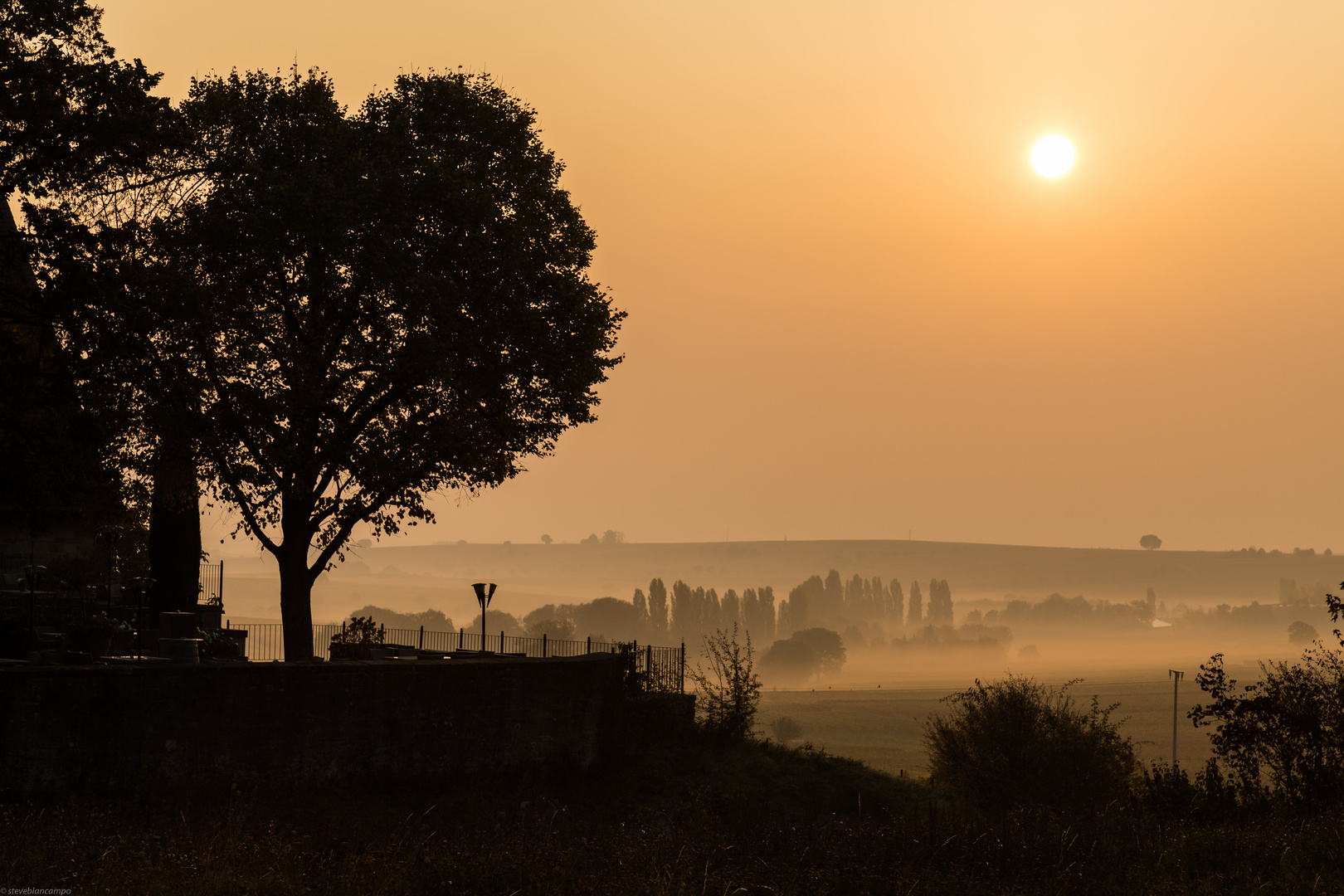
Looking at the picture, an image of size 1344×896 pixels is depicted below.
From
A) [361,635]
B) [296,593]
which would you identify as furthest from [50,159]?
[361,635]

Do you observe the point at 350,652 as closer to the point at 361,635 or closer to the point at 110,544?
the point at 361,635

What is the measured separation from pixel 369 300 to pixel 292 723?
12130 mm


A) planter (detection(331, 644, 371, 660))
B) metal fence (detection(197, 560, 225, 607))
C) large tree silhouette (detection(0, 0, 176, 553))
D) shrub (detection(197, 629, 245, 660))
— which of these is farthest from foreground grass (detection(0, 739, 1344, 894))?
metal fence (detection(197, 560, 225, 607))

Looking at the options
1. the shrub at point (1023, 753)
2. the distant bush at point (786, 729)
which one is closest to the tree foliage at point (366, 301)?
the shrub at point (1023, 753)

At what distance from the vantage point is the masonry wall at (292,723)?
21.0 m

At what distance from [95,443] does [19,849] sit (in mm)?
10050

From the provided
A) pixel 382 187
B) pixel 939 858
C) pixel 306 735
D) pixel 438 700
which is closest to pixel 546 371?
pixel 382 187

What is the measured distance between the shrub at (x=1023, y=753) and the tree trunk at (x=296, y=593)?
19.8m

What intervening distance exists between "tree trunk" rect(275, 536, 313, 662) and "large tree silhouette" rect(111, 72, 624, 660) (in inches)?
2.0

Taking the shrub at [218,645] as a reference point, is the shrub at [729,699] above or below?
below

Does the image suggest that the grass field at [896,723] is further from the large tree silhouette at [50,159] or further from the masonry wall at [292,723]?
the large tree silhouette at [50,159]

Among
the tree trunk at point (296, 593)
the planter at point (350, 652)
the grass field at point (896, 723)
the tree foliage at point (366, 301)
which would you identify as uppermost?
the tree foliage at point (366, 301)

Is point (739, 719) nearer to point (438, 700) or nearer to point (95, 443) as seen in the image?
point (438, 700)

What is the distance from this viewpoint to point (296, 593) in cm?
3162
